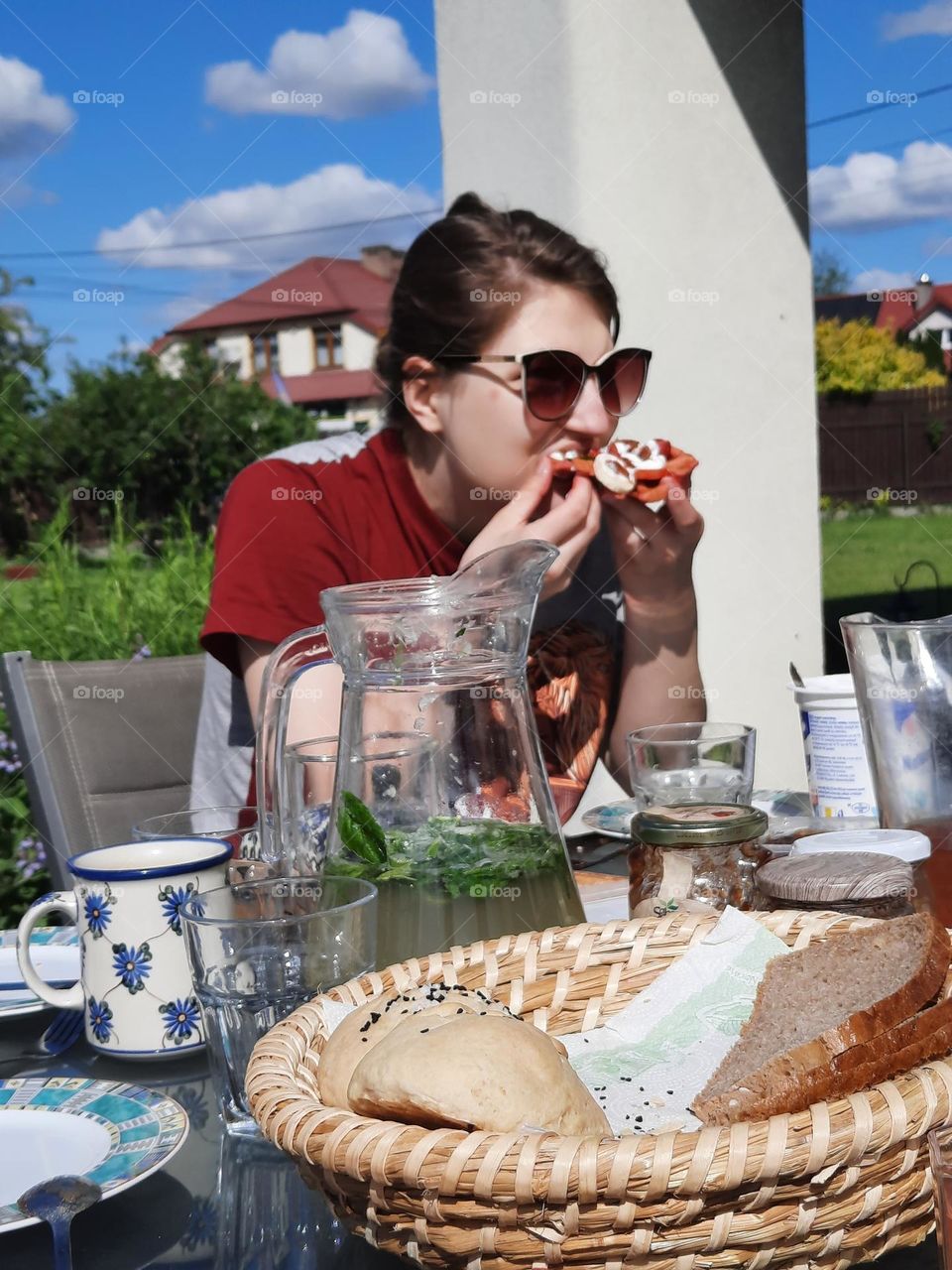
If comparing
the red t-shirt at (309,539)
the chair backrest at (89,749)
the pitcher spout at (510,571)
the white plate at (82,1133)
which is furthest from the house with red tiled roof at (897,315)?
the white plate at (82,1133)

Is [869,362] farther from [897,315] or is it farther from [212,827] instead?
[212,827]

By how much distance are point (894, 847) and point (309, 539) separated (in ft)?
4.09

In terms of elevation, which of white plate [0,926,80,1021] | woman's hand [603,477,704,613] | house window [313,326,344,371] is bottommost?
white plate [0,926,80,1021]

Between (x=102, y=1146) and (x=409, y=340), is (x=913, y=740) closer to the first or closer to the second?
(x=102, y=1146)

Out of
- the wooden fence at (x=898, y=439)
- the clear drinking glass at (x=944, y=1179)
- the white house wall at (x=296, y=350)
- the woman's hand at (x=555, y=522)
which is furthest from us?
the white house wall at (x=296, y=350)

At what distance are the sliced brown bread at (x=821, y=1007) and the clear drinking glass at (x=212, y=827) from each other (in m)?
0.43

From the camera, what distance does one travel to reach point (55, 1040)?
2.82 ft

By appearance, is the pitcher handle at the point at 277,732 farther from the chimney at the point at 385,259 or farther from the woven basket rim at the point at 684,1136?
the chimney at the point at 385,259

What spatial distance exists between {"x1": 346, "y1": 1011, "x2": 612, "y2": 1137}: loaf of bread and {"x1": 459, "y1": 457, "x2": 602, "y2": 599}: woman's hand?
4.57ft

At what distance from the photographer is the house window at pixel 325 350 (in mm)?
11953

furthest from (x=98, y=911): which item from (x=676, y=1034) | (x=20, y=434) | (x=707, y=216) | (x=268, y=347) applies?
(x=268, y=347)

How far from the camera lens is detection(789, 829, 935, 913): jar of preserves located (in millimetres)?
818

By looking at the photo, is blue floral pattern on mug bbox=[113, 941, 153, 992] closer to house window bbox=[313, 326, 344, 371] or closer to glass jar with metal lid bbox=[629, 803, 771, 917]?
glass jar with metal lid bbox=[629, 803, 771, 917]

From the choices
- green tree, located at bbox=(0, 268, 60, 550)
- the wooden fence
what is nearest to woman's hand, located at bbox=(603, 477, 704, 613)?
green tree, located at bbox=(0, 268, 60, 550)
